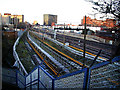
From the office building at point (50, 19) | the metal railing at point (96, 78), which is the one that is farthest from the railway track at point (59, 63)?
the office building at point (50, 19)

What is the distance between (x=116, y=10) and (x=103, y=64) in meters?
1.26

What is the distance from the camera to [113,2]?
187 cm

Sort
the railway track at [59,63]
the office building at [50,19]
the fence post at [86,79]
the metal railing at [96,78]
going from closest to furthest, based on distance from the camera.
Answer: the metal railing at [96,78]
the fence post at [86,79]
the railway track at [59,63]
the office building at [50,19]

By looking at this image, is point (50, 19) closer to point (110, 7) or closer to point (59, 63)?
point (59, 63)

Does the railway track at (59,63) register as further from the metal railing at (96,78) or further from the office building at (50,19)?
the office building at (50,19)

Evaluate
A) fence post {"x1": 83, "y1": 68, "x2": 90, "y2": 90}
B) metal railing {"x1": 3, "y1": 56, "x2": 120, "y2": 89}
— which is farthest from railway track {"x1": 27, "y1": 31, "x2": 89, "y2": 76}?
fence post {"x1": 83, "y1": 68, "x2": 90, "y2": 90}

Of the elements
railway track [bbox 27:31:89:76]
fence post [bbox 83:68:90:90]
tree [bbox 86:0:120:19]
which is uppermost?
tree [bbox 86:0:120:19]

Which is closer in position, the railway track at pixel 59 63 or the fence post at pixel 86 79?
the fence post at pixel 86 79

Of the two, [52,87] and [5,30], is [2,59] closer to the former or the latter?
[5,30]

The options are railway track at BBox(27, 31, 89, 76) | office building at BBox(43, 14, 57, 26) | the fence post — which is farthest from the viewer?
office building at BBox(43, 14, 57, 26)

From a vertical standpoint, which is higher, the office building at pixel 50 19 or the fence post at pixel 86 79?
the office building at pixel 50 19

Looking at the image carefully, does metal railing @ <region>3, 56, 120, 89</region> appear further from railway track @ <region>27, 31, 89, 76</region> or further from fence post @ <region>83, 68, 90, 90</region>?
railway track @ <region>27, 31, 89, 76</region>

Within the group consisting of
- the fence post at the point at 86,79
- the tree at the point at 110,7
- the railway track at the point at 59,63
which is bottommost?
the railway track at the point at 59,63

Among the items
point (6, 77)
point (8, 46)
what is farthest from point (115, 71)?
point (8, 46)
